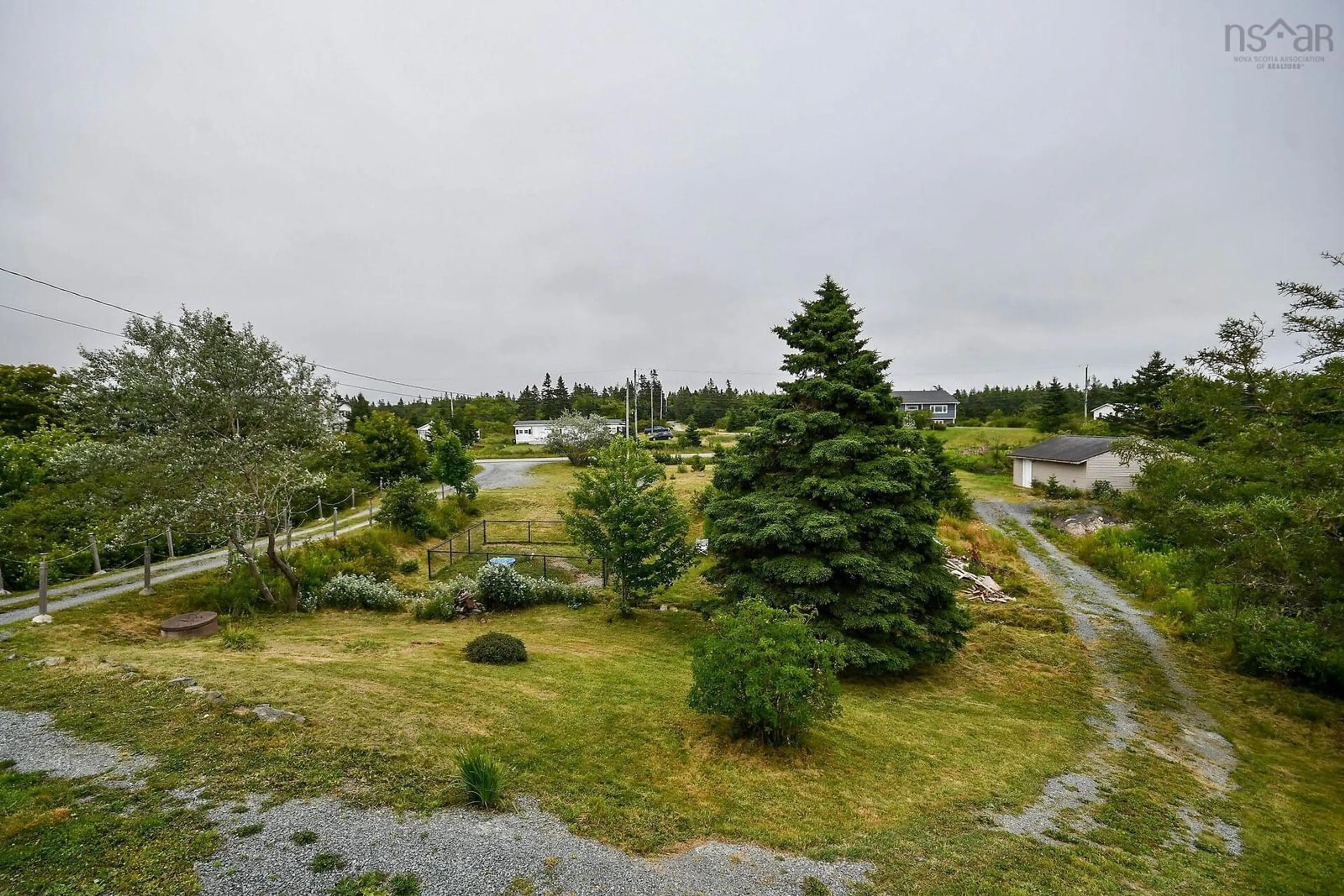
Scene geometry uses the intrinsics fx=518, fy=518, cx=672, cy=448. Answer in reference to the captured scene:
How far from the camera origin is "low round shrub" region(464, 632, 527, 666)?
10461mm

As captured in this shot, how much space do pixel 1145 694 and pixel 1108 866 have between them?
27.1 feet

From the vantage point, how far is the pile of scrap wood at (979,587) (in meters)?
17.4

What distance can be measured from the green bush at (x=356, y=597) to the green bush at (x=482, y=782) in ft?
36.3

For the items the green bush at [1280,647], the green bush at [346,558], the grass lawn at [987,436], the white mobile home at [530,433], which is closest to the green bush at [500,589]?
the green bush at [346,558]

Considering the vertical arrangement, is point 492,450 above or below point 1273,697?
above

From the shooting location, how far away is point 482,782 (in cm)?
549

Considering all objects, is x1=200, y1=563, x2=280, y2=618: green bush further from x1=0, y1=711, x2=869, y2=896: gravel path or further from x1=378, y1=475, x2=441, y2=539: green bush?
x1=0, y1=711, x2=869, y2=896: gravel path

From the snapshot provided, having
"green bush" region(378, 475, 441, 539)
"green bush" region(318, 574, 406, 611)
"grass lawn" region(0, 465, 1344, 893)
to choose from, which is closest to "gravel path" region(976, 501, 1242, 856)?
"grass lawn" region(0, 465, 1344, 893)

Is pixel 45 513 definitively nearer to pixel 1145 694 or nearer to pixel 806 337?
pixel 806 337

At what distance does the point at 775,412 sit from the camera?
1207 cm

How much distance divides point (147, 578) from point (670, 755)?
14.0 m

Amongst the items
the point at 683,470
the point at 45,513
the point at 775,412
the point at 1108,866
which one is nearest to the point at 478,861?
the point at 1108,866

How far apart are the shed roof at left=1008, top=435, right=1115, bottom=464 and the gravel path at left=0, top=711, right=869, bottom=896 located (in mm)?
33788

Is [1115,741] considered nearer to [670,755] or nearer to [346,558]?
[670,755]
